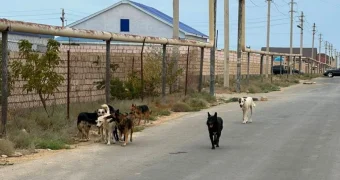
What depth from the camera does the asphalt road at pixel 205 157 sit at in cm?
930

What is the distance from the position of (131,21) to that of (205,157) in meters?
46.8

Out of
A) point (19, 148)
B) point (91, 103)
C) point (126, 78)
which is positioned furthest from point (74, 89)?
point (19, 148)

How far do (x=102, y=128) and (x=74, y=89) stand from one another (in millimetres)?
5237

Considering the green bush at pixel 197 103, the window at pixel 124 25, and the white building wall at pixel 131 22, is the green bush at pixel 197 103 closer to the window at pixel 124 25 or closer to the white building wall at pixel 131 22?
the white building wall at pixel 131 22

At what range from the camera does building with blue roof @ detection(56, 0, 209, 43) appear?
184 ft

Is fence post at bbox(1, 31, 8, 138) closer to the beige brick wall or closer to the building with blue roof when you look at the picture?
the beige brick wall

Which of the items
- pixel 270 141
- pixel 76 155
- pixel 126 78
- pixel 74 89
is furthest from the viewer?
pixel 126 78

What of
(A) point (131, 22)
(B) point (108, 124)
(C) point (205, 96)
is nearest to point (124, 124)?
(B) point (108, 124)

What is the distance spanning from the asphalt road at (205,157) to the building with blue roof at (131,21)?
39.7 metres

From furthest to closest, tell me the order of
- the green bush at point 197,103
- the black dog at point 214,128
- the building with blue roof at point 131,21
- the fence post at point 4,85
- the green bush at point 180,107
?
the building with blue roof at point 131,21 → the green bush at point 197,103 → the green bush at point 180,107 → the fence post at point 4,85 → the black dog at point 214,128

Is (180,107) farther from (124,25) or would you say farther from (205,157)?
(124,25)

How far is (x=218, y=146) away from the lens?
41.0 feet

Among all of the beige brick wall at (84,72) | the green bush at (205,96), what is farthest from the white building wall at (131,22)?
the beige brick wall at (84,72)

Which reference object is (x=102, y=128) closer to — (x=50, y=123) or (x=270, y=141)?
(x=50, y=123)
